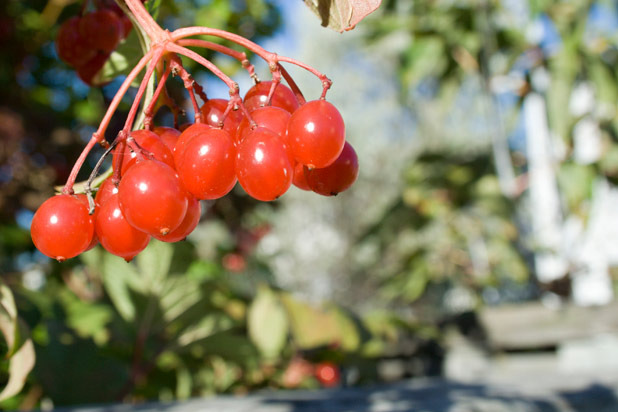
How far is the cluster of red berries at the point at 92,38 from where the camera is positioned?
604mm

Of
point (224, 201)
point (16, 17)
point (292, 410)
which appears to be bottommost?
point (292, 410)

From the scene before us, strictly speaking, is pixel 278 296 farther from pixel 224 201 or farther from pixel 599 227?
pixel 599 227

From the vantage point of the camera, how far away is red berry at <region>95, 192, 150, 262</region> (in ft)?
1.46

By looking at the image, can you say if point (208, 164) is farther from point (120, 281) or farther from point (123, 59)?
point (120, 281)

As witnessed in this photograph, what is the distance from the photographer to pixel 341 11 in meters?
0.46

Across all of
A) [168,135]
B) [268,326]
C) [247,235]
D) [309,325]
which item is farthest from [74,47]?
[247,235]

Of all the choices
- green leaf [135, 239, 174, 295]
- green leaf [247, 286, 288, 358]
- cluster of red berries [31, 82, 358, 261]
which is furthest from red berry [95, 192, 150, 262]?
green leaf [247, 286, 288, 358]

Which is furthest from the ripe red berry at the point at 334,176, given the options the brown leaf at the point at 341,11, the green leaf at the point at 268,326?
the green leaf at the point at 268,326

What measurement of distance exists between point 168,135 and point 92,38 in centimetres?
19

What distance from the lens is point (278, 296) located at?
Result: 5.41 feet

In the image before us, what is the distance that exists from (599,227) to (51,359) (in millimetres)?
4684

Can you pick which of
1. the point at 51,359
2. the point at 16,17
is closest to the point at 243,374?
the point at 51,359

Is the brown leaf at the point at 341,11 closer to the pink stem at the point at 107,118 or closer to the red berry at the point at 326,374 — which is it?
the pink stem at the point at 107,118

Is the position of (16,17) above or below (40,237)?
above
